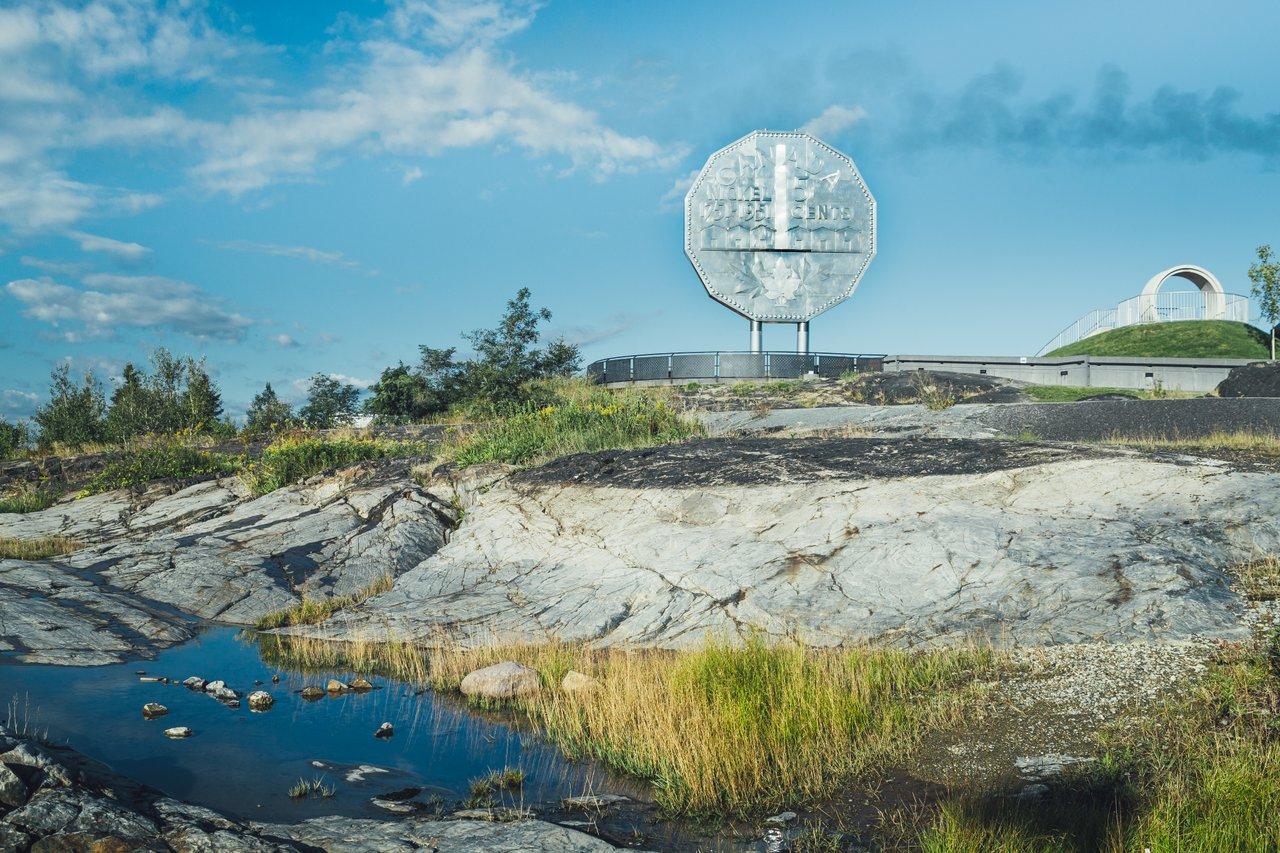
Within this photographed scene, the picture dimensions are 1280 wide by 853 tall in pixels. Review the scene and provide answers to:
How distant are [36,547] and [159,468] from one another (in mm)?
4530

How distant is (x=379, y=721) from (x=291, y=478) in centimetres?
1157

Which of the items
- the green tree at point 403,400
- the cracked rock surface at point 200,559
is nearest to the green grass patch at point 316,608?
the cracked rock surface at point 200,559

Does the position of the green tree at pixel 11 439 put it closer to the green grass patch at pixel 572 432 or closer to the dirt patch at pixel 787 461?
the green grass patch at pixel 572 432

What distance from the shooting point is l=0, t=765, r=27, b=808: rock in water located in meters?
5.06

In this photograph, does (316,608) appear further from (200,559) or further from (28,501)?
(28,501)

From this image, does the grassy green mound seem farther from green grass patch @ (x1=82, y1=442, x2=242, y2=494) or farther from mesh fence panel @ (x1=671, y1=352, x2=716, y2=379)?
green grass patch @ (x1=82, y1=442, x2=242, y2=494)

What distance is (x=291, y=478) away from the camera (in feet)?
62.3

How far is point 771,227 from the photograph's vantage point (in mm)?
36031

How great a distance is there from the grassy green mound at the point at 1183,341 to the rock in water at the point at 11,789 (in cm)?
4577

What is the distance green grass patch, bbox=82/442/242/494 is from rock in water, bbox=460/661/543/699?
13.8m

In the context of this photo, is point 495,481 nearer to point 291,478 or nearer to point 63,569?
point 291,478

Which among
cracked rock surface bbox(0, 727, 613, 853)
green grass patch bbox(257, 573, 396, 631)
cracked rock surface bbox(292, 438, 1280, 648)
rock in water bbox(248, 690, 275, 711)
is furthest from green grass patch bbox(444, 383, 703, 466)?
cracked rock surface bbox(0, 727, 613, 853)

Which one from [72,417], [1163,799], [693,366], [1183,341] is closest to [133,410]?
[72,417]

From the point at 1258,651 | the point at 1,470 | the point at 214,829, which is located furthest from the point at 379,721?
the point at 1,470
